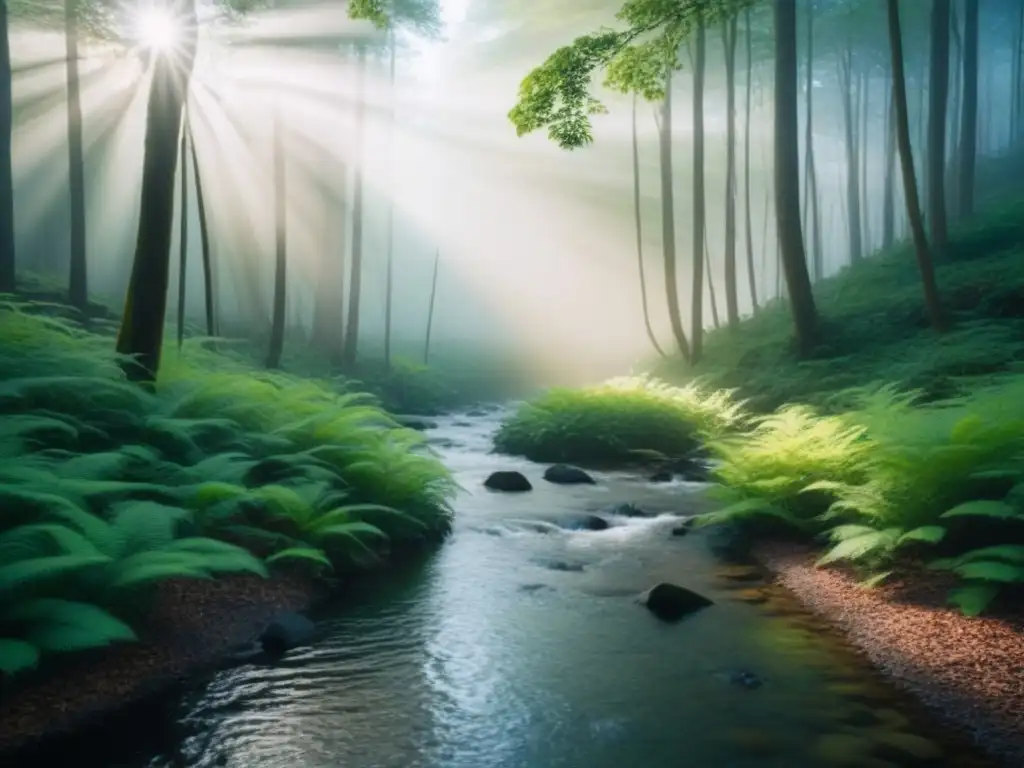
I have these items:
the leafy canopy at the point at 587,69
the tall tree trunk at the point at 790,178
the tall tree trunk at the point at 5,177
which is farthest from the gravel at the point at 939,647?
the tall tree trunk at the point at 5,177

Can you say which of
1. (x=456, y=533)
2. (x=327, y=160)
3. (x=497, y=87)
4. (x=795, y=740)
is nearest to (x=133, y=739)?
(x=795, y=740)

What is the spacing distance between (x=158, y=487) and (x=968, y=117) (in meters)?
27.2

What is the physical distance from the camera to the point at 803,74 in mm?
43094

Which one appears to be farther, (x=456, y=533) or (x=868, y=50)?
(x=868, y=50)

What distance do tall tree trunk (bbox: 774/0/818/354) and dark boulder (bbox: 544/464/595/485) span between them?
6.91m

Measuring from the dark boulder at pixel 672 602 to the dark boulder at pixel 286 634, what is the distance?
10.1 ft

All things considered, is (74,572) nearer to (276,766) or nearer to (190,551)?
(190,551)

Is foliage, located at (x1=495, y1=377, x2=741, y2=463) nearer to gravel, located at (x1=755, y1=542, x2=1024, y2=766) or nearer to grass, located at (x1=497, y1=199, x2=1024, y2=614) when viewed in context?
grass, located at (x1=497, y1=199, x2=1024, y2=614)

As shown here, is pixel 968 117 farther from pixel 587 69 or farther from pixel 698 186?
pixel 587 69

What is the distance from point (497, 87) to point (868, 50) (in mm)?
18645

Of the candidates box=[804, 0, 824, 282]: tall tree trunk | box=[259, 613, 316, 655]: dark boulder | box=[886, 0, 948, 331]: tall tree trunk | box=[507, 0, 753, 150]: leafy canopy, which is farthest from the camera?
box=[804, 0, 824, 282]: tall tree trunk

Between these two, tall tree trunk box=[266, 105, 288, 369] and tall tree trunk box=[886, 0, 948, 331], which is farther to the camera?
tall tree trunk box=[266, 105, 288, 369]

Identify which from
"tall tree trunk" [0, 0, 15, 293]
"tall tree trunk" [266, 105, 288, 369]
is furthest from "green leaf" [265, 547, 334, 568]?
"tall tree trunk" [0, 0, 15, 293]

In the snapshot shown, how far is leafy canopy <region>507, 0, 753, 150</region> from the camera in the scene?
10.5 metres
